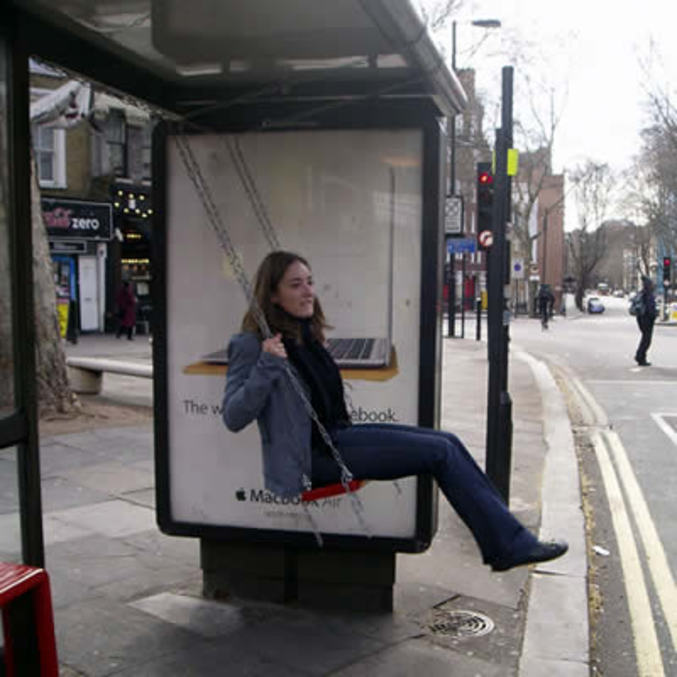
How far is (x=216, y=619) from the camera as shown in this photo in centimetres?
400

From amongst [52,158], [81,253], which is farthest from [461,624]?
[52,158]

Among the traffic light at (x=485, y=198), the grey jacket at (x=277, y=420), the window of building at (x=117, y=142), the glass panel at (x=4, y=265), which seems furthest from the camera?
the window of building at (x=117, y=142)

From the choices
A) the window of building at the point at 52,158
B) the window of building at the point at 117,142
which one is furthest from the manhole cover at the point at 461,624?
the window of building at the point at 117,142

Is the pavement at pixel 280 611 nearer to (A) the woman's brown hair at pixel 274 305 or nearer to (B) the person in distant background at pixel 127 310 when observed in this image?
(A) the woman's brown hair at pixel 274 305

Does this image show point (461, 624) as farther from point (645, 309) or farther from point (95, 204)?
point (95, 204)

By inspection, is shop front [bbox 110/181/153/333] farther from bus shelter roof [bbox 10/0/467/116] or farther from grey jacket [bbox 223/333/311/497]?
grey jacket [bbox 223/333/311/497]

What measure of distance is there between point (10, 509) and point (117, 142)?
25734 millimetres

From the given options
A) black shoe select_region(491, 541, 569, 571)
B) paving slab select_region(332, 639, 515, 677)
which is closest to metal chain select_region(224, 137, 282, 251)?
black shoe select_region(491, 541, 569, 571)

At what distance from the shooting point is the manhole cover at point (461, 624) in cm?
398

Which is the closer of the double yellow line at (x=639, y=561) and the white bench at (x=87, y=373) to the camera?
the double yellow line at (x=639, y=561)

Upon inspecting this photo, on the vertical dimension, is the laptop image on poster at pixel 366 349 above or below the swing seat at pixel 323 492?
above

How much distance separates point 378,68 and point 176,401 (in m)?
1.91

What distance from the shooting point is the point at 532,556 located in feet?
10.7

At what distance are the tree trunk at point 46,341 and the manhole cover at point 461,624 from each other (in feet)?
21.8
